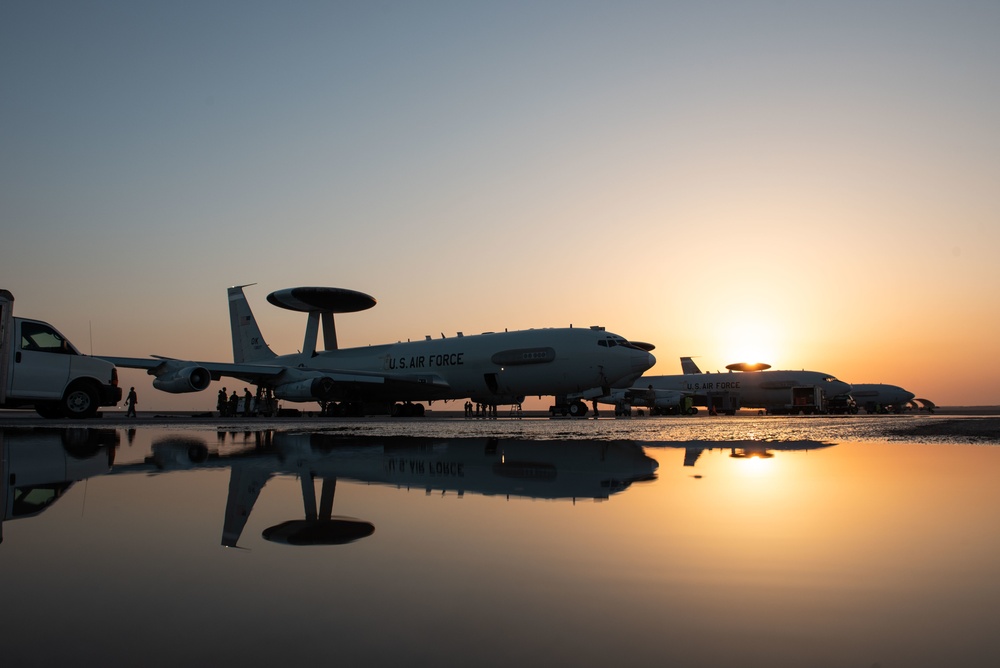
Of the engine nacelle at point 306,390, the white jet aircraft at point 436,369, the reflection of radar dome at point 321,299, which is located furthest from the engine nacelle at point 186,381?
the reflection of radar dome at point 321,299

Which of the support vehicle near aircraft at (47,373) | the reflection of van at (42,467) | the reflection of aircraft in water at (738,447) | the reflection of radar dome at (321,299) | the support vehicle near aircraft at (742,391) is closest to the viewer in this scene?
the reflection of van at (42,467)

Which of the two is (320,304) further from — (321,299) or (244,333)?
(244,333)

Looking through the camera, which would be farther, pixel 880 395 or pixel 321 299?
pixel 880 395

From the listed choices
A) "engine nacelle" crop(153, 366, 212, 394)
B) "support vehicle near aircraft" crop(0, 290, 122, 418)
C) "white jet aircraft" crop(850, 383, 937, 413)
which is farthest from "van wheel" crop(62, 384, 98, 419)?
"white jet aircraft" crop(850, 383, 937, 413)

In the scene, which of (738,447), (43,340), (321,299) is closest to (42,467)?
(738,447)

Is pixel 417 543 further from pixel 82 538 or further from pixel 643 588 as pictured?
pixel 82 538

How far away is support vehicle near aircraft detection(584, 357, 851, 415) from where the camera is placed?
54719 mm

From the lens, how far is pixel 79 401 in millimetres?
17719

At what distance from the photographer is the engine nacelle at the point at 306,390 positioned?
3472 cm

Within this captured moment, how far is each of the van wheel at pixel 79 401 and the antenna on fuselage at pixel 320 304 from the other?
90.5 ft

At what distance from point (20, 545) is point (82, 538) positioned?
283 millimetres

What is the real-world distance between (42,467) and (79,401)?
1151 centimetres

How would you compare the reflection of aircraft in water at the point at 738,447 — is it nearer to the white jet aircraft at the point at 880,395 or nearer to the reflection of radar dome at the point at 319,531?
the reflection of radar dome at the point at 319,531

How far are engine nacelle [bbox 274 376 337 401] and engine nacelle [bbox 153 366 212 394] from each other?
5.98 m
